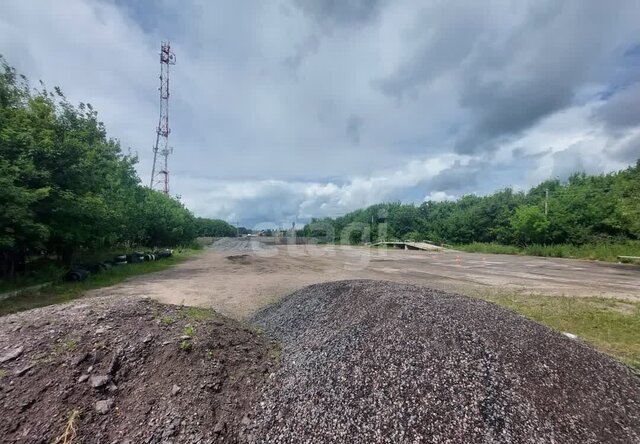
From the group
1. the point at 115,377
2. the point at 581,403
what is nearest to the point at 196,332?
the point at 115,377

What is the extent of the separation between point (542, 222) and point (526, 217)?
53.4 inches

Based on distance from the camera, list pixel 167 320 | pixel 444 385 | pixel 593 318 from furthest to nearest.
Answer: pixel 593 318 → pixel 167 320 → pixel 444 385

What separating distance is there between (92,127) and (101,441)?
14723 mm

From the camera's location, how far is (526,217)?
26469 mm

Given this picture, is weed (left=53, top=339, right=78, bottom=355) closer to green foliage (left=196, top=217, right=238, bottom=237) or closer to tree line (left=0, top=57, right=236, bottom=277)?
tree line (left=0, top=57, right=236, bottom=277)

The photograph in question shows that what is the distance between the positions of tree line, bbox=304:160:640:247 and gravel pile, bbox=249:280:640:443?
1480cm

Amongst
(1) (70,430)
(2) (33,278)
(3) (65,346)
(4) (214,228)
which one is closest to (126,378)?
(1) (70,430)

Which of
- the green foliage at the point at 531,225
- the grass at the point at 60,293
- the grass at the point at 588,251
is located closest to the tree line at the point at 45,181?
the grass at the point at 60,293

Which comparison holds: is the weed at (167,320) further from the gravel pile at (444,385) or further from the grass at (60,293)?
the grass at (60,293)

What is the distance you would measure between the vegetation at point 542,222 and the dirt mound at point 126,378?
1744 cm

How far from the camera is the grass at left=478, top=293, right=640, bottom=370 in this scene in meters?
4.34

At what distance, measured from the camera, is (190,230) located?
32.3 meters

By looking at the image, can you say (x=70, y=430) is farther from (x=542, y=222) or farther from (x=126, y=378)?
(x=542, y=222)

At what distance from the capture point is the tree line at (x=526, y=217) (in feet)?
64.5
